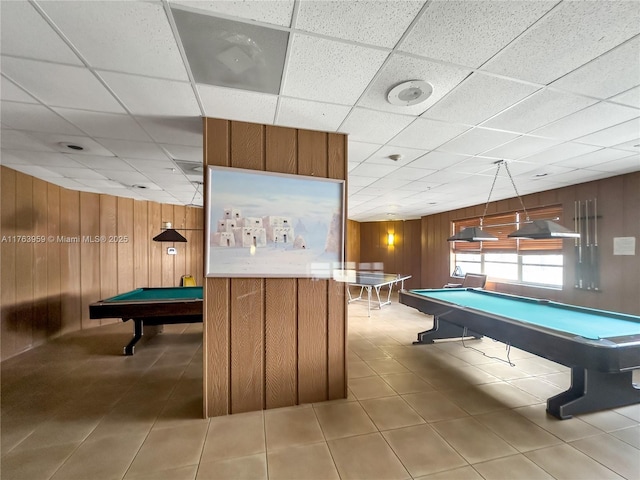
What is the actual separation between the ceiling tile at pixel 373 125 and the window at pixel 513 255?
3665 mm

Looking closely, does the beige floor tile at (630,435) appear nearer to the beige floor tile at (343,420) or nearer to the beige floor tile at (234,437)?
the beige floor tile at (343,420)

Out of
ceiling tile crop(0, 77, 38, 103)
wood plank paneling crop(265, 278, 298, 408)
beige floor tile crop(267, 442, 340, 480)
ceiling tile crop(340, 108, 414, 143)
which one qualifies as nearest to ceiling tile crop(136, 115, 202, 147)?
ceiling tile crop(0, 77, 38, 103)

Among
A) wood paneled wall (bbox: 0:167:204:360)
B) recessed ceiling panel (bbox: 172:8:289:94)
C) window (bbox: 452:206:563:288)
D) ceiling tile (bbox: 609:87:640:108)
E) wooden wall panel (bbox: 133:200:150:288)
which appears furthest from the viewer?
wooden wall panel (bbox: 133:200:150:288)

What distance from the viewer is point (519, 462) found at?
1.76 meters

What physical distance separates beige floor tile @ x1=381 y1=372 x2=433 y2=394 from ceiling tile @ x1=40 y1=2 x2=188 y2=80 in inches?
130

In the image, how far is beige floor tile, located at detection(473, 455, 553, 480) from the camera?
5.40 feet

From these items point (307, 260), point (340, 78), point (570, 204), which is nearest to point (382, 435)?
point (307, 260)

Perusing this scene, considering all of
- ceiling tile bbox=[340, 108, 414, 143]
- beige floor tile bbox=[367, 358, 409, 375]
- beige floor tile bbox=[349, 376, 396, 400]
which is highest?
ceiling tile bbox=[340, 108, 414, 143]

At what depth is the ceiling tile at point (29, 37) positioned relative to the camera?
1.23m

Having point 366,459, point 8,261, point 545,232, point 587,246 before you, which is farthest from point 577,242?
point 8,261

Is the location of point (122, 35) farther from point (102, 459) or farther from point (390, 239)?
point (390, 239)

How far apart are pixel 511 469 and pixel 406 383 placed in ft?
3.83

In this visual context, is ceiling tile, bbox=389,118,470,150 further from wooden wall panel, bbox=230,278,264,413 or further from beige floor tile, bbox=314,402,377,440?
beige floor tile, bbox=314,402,377,440

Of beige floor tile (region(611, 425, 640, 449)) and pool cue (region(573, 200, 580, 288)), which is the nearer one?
beige floor tile (region(611, 425, 640, 449))
